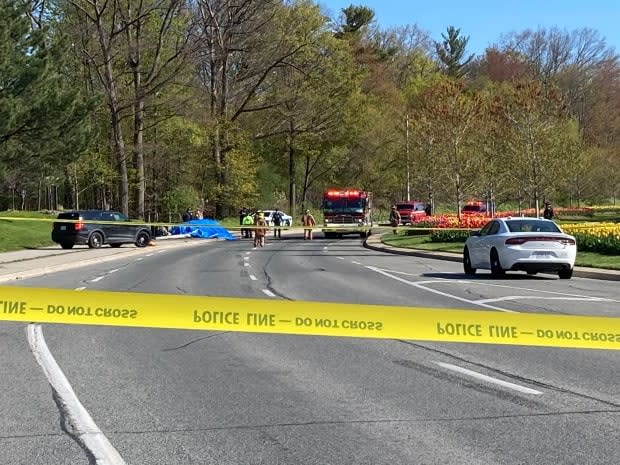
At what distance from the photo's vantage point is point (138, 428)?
6383 millimetres

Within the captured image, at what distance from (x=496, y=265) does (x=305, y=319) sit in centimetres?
1216

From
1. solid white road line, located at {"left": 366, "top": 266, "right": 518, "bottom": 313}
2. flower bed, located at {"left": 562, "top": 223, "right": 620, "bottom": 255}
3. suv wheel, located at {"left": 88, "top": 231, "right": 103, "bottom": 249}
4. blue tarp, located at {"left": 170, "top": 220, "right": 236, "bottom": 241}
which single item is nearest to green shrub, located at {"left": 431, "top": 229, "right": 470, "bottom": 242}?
flower bed, located at {"left": 562, "top": 223, "right": 620, "bottom": 255}

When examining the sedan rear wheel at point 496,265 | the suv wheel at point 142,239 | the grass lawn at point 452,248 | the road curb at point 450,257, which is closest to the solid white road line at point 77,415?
the sedan rear wheel at point 496,265

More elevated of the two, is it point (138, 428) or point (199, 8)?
point (199, 8)

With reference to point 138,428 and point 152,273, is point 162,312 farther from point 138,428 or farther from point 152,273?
point 152,273

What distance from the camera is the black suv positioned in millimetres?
35188

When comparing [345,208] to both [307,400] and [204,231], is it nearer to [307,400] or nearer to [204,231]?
[204,231]

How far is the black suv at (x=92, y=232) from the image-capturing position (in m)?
35.2

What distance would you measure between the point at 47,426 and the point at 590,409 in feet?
13.8

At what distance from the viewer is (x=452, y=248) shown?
32375 millimetres

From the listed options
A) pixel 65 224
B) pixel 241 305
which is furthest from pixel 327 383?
pixel 65 224

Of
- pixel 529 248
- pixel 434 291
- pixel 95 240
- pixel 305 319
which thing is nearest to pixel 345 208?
pixel 95 240

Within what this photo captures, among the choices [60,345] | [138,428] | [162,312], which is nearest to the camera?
[138,428]

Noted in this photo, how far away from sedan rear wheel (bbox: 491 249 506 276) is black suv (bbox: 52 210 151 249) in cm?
1765
